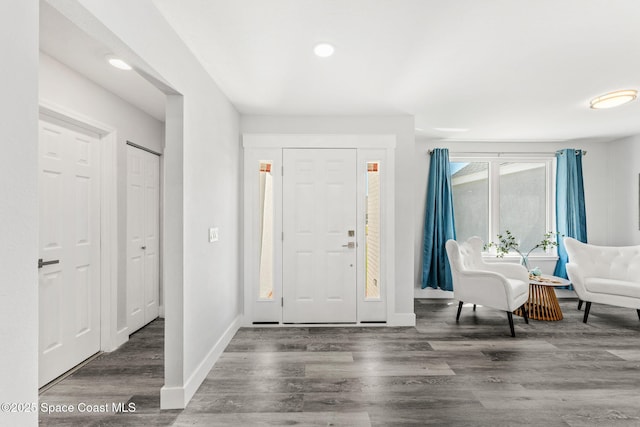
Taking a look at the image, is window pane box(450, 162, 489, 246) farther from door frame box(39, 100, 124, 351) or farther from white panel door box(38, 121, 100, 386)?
white panel door box(38, 121, 100, 386)

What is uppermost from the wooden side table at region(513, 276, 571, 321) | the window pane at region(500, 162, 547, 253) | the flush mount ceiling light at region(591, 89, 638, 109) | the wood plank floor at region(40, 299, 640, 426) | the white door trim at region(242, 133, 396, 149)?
the flush mount ceiling light at region(591, 89, 638, 109)

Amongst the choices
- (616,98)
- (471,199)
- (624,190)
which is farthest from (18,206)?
(624,190)

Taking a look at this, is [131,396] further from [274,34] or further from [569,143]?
[569,143]

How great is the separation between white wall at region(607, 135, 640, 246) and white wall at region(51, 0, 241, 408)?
5.59m

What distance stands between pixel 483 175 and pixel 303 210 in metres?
3.11

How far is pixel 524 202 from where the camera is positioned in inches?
193

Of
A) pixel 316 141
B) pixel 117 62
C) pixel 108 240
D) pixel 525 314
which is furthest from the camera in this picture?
pixel 525 314

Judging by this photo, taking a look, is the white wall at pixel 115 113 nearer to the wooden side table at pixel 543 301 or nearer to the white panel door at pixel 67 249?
the white panel door at pixel 67 249

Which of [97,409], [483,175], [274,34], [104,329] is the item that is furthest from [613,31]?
[104,329]

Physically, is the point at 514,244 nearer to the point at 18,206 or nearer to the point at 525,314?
the point at 525,314

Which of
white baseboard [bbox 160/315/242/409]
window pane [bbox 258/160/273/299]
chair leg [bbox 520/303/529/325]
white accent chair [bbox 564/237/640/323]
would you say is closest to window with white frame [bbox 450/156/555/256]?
white accent chair [bbox 564/237/640/323]

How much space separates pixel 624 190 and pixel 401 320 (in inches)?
159

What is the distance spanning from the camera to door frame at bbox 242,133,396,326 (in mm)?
3543

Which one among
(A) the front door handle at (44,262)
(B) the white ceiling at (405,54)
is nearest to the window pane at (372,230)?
(B) the white ceiling at (405,54)
